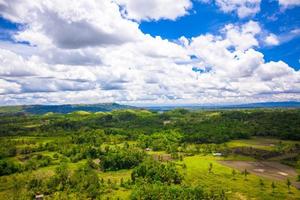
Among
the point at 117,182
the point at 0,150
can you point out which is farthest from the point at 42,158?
the point at 117,182

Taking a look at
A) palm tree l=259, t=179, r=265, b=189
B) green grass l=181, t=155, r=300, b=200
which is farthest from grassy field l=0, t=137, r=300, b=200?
palm tree l=259, t=179, r=265, b=189

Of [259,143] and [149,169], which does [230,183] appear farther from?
[259,143]

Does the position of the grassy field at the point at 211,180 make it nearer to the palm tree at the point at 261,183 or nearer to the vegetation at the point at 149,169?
the vegetation at the point at 149,169

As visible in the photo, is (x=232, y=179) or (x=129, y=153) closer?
(x=232, y=179)

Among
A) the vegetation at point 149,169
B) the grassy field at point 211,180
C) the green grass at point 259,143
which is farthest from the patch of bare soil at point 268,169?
the green grass at point 259,143

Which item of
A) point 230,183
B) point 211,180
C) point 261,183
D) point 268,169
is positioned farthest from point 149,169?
point 268,169

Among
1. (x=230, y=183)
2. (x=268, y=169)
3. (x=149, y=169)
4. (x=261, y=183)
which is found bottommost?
(x=230, y=183)

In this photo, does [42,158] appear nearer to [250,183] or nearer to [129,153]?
[129,153]
